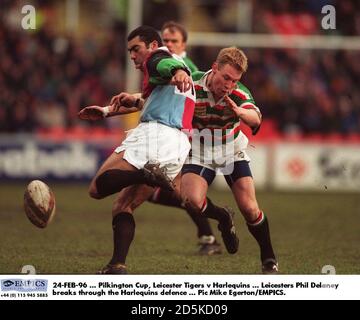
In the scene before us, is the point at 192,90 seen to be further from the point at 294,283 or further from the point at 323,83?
the point at 323,83

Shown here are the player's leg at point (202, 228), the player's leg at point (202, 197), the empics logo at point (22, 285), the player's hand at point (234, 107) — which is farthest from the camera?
the player's leg at point (202, 228)

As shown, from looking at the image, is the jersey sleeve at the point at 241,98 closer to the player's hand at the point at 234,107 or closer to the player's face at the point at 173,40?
the player's hand at the point at 234,107

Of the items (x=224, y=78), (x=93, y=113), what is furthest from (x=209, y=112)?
(x=93, y=113)

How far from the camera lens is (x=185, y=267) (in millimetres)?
8266

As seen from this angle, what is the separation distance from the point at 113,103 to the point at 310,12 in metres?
11.5

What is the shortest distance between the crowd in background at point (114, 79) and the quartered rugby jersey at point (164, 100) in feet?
34.6

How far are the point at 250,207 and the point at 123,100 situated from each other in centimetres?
138

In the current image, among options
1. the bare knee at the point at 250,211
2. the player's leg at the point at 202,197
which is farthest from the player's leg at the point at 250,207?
the player's leg at the point at 202,197

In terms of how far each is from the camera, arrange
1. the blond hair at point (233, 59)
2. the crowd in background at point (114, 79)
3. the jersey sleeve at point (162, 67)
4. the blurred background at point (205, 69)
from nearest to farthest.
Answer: the jersey sleeve at point (162, 67), the blond hair at point (233, 59), the blurred background at point (205, 69), the crowd in background at point (114, 79)

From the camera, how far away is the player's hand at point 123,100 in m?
7.41

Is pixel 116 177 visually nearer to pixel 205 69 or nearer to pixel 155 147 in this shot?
pixel 155 147

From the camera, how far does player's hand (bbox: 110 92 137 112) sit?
741cm

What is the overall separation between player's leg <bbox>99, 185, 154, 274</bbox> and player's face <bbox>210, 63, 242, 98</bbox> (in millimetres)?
989

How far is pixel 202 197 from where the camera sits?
7.93m
